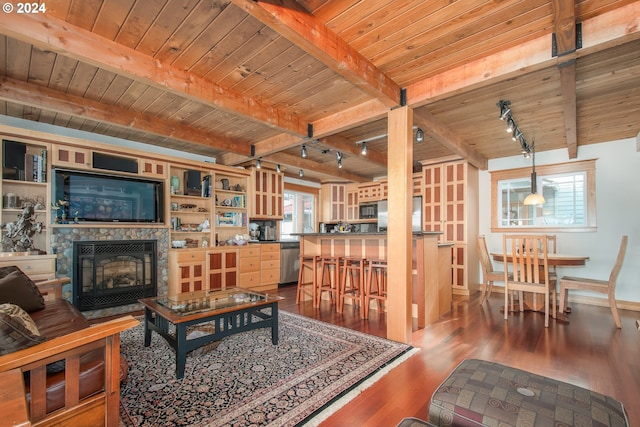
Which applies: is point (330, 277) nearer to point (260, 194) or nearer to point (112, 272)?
point (260, 194)

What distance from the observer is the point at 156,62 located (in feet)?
8.08

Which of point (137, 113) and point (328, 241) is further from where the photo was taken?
point (328, 241)

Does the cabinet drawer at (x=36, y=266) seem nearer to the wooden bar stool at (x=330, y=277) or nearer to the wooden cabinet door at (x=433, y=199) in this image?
the wooden bar stool at (x=330, y=277)

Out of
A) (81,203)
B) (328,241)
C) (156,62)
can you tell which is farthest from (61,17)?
(328,241)

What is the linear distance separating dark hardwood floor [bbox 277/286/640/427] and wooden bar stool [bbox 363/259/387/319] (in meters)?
0.23

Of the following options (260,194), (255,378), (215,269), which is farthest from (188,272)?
(255,378)

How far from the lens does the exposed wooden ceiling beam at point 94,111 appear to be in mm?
2791

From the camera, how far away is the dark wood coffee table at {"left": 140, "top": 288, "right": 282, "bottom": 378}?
212 cm

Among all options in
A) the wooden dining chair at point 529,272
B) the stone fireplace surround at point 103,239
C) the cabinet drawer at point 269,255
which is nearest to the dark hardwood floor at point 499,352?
the wooden dining chair at point 529,272

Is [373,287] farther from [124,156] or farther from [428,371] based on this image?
[124,156]

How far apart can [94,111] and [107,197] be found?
1212mm

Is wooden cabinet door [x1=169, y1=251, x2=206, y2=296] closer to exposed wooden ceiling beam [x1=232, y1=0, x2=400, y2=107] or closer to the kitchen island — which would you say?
the kitchen island

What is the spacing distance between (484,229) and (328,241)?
3.28 m

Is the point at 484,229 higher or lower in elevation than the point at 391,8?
lower
